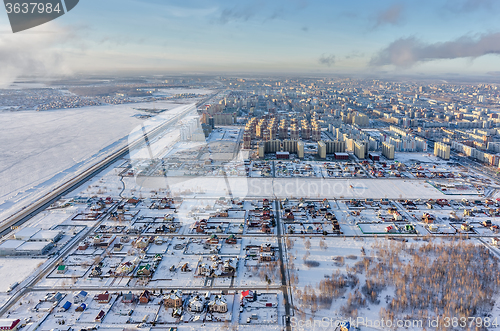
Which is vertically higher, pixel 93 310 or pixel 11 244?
pixel 11 244

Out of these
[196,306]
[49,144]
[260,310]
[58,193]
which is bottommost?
[260,310]

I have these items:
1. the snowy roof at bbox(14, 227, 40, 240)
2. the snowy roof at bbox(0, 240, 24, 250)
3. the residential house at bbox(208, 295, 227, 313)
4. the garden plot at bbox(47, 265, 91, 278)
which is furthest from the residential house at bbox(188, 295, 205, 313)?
the snowy roof at bbox(14, 227, 40, 240)

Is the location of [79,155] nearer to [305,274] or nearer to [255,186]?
[255,186]

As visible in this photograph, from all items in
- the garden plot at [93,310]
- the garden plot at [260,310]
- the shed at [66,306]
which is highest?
the shed at [66,306]

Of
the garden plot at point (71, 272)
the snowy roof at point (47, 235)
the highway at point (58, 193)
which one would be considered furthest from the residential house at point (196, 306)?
the highway at point (58, 193)

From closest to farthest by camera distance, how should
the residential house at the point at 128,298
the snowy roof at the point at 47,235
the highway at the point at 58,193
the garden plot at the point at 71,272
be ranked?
the residential house at the point at 128,298 < the garden plot at the point at 71,272 < the snowy roof at the point at 47,235 < the highway at the point at 58,193

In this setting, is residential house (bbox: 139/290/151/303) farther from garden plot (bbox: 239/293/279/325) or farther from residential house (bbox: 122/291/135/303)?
garden plot (bbox: 239/293/279/325)

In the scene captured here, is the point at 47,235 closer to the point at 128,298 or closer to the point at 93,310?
the point at 93,310

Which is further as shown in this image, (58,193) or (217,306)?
(58,193)

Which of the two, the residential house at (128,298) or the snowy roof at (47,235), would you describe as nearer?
the residential house at (128,298)

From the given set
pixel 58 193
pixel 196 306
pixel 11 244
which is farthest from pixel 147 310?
pixel 58 193

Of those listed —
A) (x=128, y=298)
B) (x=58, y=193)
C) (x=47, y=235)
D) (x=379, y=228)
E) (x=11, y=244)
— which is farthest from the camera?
(x=58, y=193)

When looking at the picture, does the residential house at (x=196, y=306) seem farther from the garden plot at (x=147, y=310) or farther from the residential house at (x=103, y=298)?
the residential house at (x=103, y=298)
